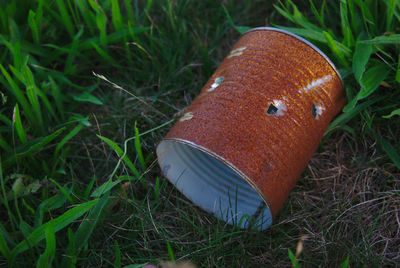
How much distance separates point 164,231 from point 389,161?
3.23ft

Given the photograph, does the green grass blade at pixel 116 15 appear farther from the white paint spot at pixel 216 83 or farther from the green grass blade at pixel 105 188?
the green grass blade at pixel 105 188

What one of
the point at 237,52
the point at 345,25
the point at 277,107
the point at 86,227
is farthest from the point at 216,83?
the point at 86,227

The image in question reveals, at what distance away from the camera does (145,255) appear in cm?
164

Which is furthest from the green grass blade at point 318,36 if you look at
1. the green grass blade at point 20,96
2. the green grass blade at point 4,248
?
the green grass blade at point 4,248

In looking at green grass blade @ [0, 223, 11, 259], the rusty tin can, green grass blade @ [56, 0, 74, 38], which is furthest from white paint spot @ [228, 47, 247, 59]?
green grass blade @ [0, 223, 11, 259]

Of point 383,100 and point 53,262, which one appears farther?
point 383,100

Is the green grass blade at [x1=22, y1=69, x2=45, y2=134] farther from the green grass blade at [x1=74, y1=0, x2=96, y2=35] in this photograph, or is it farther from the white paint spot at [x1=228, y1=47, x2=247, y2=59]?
the white paint spot at [x1=228, y1=47, x2=247, y2=59]

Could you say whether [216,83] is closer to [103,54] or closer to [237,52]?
[237,52]

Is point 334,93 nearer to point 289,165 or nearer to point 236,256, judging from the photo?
point 289,165

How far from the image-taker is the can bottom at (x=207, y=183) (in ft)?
5.98

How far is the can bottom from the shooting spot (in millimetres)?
1821

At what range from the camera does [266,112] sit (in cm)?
157

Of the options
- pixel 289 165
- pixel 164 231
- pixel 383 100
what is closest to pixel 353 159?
pixel 383 100

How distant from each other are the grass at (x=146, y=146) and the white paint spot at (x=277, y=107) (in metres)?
0.27
